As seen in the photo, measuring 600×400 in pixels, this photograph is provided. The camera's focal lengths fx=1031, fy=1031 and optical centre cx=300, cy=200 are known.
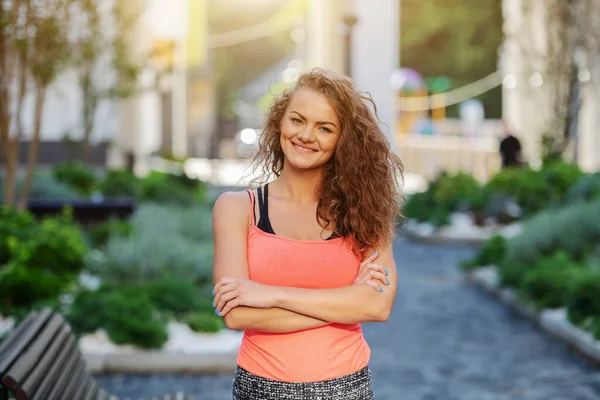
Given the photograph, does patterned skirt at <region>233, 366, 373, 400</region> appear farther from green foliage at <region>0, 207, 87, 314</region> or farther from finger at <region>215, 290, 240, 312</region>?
green foliage at <region>0, 207, 87, 314</region>

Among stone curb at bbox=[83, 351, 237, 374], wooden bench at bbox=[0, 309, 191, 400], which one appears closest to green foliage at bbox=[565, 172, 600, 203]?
stone curb at bbox=[83, 351, 237, 374]

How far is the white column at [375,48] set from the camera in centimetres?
2292

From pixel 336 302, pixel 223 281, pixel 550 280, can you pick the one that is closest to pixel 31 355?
pixel 223 281

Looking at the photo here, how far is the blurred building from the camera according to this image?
2122 centimetres

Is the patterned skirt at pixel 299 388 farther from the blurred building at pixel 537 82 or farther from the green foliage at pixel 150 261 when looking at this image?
the blurred building at pixel 537 82

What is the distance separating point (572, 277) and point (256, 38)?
7557 cm

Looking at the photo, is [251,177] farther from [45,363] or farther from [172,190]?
[172,190]

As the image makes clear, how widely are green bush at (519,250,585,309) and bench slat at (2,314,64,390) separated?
5479 millimetres

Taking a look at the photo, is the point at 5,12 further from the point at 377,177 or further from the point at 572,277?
the point at 377,177

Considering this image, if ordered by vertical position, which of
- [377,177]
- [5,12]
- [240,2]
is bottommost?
[377,177]

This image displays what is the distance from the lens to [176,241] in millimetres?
10273

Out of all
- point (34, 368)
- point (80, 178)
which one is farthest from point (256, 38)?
point (34, 368)

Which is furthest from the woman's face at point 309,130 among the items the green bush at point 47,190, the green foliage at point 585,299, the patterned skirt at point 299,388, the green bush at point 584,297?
the green bush at point 47,190

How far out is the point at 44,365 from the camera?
162 inches
